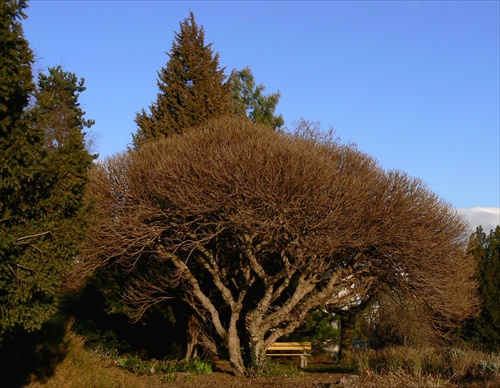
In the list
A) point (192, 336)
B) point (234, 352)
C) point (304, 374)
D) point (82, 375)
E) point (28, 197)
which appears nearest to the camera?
point (28, 197)

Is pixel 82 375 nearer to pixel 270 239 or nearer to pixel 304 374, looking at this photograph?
pixel 270 239

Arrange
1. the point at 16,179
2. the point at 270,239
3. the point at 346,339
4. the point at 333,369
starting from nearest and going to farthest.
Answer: the point at 16,179 < the point at 270,239 < the point at 333,369 < the point at 346,339

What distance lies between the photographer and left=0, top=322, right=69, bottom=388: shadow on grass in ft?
38.4

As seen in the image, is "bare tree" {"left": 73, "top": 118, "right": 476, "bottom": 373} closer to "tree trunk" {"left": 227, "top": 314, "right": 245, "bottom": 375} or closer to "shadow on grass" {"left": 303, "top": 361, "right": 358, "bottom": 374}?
"tree trunk" {"left": 227, "top": 314, "right": 245, "bottom": 375}

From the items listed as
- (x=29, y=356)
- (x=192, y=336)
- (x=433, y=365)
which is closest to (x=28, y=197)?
(x=29, y=356)

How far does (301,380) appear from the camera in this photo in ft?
53.3

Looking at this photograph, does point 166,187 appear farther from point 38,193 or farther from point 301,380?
point 38,193

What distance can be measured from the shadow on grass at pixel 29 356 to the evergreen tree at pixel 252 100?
54.7 ft

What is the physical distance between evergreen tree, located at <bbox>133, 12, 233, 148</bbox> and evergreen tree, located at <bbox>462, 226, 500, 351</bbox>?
11.6m

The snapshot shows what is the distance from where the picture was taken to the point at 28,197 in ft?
30.2

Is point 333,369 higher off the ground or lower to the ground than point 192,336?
lower

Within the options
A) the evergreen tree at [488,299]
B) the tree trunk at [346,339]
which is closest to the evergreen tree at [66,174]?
the evergreen tree at [488,299]

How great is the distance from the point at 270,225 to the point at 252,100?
14.1 meters

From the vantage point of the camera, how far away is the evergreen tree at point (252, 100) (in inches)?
1113
